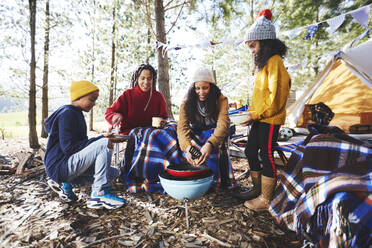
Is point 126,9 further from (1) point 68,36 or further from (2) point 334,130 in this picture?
(2) point 334,130

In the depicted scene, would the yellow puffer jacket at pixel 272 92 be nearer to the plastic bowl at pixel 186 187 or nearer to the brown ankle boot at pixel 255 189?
the brown ankle boot at pixel 255 189

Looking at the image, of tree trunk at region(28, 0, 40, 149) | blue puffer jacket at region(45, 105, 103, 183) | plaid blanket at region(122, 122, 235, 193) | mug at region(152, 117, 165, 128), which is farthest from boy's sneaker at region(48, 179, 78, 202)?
tree trunk at region(28, 0, 40, 149)

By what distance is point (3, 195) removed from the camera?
2260 mm

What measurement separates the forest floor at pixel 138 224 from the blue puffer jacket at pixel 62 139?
38 cm

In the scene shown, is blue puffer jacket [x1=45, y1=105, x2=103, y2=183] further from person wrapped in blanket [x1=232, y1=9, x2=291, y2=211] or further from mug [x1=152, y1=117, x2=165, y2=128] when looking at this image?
A: person wrapped in blanket [x1=232, y1=9, x2=291, y2=211]

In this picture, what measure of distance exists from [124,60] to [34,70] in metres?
3.62

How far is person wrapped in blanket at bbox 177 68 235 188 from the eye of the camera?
206 centimetres

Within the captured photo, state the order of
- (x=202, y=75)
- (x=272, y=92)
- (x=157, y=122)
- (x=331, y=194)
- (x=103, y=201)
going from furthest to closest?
(x=157, y=122), (x=202, y=75), (x=103, y=201), (x=272, y=92), (x=331, y=194)

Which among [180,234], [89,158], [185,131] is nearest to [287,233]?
[180,234]

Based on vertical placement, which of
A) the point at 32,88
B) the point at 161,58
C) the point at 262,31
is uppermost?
the point at 161,58

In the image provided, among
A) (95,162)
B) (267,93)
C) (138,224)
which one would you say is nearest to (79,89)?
(95,162)

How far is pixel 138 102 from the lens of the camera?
2875 mm

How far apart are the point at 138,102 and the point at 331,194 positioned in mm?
2365

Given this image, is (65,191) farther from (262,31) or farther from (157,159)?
(262,31)
